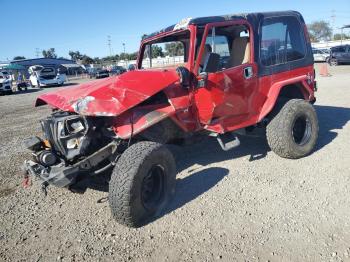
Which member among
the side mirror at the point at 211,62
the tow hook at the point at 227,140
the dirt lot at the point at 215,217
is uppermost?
the side mirror at the point at 211,62

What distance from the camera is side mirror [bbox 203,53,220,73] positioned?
4.02 meters

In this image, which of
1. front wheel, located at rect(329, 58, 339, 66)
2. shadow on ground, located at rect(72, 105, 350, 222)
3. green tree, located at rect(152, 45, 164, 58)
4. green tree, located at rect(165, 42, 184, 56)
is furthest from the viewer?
front wheel, located at rect(329, 58, 339, 66)

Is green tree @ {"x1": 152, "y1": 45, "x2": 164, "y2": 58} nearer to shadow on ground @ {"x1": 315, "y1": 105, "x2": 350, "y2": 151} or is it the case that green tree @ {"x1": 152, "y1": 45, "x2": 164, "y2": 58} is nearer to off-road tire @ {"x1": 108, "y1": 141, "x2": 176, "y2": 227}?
off-road tire @ {"x1": 108, "y1": 141, "x2": 176, "y2": 227}

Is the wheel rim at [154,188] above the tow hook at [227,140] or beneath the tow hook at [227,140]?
beneath

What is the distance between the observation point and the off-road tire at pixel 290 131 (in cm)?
484

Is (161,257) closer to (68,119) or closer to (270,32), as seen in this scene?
(68,119)

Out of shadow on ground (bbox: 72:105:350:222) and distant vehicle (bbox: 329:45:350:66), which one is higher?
distant vehicle (bbox: 329:45:350:66)

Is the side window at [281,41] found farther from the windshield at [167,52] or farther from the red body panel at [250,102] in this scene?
the windshield at [167,52]

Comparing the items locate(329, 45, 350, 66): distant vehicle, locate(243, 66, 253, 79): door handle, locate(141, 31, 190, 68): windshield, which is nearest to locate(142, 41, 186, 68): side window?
locate(141, 31, 190, 68): windshield

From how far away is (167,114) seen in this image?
3.86 metres

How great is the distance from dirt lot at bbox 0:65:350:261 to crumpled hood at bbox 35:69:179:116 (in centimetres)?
113

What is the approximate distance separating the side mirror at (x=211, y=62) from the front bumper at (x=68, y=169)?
1.45 metres

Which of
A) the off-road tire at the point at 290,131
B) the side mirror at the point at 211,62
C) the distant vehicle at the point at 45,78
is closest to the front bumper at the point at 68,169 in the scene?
the side mirror at the point at 211,62

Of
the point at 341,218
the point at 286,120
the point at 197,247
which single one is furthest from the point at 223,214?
the point at 286,120
